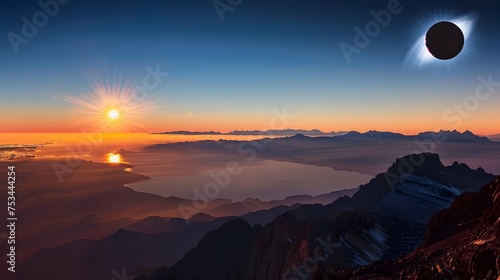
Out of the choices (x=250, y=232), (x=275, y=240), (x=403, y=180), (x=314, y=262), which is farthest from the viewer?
(x=403, y=180)

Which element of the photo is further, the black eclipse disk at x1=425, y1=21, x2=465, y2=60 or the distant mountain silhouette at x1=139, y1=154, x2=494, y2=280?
the distant mountain silhouette at x1=139, y1=154, x2=494, y2=280

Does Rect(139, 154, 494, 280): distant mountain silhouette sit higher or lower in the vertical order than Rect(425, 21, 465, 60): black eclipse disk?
lower

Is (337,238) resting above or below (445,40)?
below

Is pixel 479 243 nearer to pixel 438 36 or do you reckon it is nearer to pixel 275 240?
pixel 438 36

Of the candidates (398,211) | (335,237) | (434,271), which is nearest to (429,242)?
(434,271)

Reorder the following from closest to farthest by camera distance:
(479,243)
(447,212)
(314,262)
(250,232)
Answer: (479,243) < (447,212) < (314,262) < (250,232)

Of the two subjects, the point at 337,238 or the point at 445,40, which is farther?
the point at 337,238

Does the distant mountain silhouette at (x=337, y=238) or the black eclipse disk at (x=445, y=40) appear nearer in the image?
the black eclipse disk at (x=445, y=40)

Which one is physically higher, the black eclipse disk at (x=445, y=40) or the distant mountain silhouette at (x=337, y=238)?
the black eclipse disk at (x=445, y=40)
